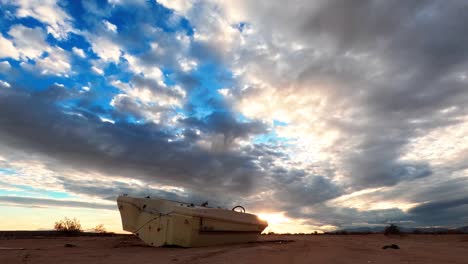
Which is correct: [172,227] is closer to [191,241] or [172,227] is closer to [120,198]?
[191,241]

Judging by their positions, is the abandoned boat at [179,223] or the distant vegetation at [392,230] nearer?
the abandoned boat at [179,223]

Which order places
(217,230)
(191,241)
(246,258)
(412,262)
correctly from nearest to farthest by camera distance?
(412,262), (246,258), (191,241), (217,230)

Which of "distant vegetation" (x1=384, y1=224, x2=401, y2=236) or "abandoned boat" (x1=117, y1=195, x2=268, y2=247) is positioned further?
"distant vegetation" (x1=384, y1=224, x2=401, y2=236)

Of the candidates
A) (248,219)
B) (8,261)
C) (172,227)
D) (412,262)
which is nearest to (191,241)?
(172,227)

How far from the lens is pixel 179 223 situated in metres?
13.0

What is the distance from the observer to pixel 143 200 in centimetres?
1517

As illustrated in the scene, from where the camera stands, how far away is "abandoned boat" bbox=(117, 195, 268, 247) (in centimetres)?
1302

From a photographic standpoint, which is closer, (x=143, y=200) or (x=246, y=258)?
(x=246, y=258)

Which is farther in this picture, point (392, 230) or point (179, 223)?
point (392, 230)

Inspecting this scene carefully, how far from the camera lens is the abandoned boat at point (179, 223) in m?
13.0

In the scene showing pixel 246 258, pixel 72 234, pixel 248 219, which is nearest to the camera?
pixel 246 258

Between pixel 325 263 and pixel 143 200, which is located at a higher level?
pixel 143 200

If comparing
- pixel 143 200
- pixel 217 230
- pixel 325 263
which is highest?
pixel 143 200

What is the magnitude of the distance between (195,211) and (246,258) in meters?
5.23
